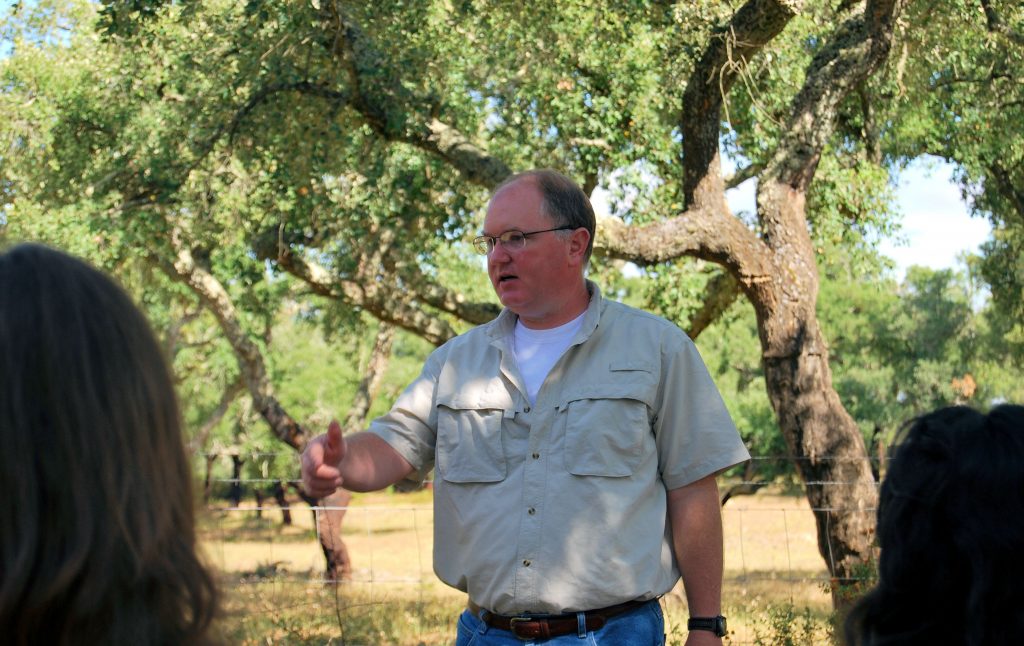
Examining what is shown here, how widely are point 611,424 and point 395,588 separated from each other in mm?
10585

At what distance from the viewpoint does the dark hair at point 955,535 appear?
142 centimetres

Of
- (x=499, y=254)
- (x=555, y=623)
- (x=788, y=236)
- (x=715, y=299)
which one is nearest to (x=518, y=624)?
(x=555, y=623)

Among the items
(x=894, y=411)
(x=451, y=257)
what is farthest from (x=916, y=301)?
(x=451, y=257)

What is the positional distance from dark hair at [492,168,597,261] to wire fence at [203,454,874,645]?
1.30 metres

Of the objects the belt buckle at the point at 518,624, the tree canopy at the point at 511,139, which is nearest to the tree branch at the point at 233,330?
the tree canopy at the point at 511,139

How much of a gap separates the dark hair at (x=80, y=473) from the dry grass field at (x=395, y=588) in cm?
17

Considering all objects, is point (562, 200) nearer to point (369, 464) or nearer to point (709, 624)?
point (369, 464)

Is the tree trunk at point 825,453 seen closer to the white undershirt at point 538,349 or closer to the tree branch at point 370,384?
the white undershirt at point 538,349

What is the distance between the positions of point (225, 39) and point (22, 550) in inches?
325

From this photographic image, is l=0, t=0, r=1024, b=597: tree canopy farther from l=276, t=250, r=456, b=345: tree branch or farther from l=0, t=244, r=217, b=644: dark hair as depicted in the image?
l=0, t=244, r=217, b=644: dark hair

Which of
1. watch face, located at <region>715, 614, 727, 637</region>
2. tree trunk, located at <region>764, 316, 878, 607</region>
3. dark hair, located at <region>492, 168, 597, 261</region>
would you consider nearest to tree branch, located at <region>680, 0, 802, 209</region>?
tree trunk, located at <region>764, 316, 878, 607</region>

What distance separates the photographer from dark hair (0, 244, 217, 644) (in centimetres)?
111

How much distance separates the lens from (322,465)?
2680 millimetres

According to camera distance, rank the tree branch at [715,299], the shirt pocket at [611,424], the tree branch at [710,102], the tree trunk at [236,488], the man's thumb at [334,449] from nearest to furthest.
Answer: the man's thumb at [334,449] → the shirt pocket at [611,424] → the tree branch at [710,102] → the tree branch at [715,299] → the tree trunk at [236,488]
